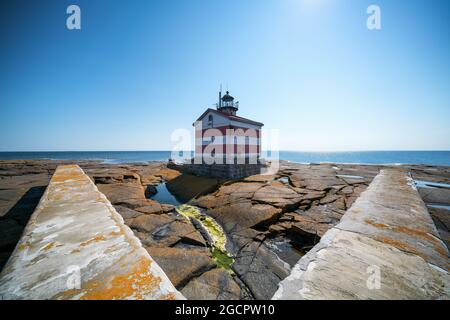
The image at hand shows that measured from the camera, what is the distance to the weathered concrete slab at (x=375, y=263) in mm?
1631

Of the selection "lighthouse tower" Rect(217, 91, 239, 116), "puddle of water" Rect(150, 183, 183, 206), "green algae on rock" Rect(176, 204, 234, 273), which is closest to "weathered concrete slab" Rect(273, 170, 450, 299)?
"green algae on rock" Rect(176, 204, 234, 273)

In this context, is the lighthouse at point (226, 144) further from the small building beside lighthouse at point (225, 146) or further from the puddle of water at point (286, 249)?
the puddle of water at point (286, 249)

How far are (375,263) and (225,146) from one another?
1279cm

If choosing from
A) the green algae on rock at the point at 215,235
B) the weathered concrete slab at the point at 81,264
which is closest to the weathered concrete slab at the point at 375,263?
the weathered concrete slab at the point at 81,264

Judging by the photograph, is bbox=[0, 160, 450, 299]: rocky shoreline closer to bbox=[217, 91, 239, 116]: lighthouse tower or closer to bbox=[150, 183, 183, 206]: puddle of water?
bbox=[150, 183, 183, 206]: puddle of water

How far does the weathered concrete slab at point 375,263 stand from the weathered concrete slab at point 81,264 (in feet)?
4.15

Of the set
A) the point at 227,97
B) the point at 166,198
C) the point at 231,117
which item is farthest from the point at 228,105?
the point at 166,198

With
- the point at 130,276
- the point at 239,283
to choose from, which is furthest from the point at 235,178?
the point at 130,276

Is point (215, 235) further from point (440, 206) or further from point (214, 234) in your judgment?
point (440, 206)

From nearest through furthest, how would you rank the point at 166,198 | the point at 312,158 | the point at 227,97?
the point at 166,198 → the point at 227,97 → the point at 312,158

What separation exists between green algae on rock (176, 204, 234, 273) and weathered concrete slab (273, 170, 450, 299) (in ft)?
9.09

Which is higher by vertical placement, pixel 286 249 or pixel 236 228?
pixel 236 228

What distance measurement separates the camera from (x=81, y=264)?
173cm
